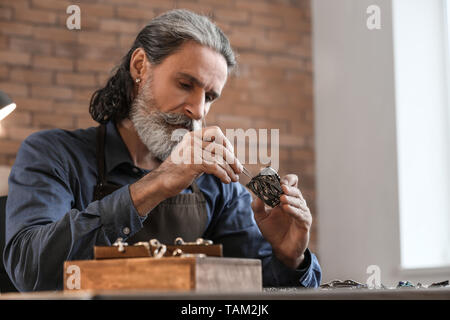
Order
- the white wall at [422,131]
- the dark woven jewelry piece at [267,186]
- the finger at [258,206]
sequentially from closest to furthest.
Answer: the dark woven jewelry piece at [267,186]
the finger at [258,206]
the white wall at [422,131]

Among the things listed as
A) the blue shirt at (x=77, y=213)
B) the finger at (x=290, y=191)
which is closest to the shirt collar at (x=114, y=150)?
the blue shirt at (x=77, y=213)

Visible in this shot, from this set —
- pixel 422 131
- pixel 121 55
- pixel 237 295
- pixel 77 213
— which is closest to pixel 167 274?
pixel 237 295

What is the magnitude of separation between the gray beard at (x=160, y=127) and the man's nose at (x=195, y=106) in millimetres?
15

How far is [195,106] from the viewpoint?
151 centimetres

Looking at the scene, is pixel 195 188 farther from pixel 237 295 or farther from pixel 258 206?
pixel 237 295

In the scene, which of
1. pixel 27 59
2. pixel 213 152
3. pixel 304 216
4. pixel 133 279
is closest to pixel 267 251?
pixel 304 216

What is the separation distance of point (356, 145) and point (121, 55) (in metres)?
1.43

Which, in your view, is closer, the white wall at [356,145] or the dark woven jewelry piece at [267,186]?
the dark woven jewelry piece at [267,186]

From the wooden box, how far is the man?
34cm

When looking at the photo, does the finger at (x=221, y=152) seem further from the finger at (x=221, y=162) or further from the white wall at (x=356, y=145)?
the white wall at (x=356, y=145)

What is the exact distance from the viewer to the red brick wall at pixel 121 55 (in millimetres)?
3275

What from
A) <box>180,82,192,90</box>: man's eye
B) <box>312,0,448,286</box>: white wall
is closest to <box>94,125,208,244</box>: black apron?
<box>180,82,192,90</box>: man's eye

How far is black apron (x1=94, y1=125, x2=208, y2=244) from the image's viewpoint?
1.46m

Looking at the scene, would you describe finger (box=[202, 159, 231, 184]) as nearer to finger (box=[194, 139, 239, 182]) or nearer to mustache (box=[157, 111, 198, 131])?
finger (box=[194, 139, 239, 182])
